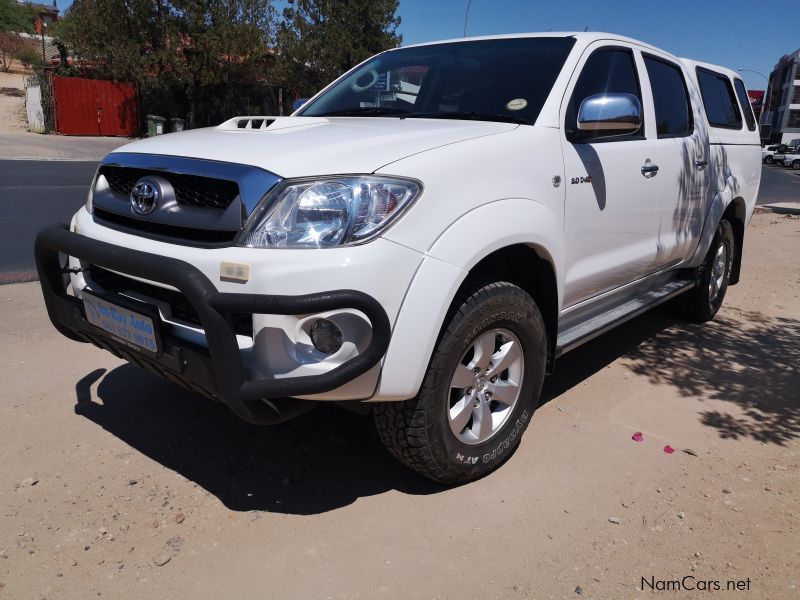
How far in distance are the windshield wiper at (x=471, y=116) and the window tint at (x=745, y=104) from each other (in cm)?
354

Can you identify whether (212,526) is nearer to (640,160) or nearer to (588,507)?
(588,507)

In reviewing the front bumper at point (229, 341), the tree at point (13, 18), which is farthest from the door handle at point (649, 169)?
the tree at point (13, 18)

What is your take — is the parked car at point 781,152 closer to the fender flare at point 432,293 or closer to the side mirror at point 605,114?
the side mirror at point 605,114

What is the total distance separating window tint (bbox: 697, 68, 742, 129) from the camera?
195 inches

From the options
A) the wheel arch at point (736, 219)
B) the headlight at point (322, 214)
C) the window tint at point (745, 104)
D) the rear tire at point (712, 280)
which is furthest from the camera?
the window tint at point (745, 104)

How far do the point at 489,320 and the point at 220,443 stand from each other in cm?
148

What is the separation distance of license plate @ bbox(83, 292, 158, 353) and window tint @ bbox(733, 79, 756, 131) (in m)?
5.27

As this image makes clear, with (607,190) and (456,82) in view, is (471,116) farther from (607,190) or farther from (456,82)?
(607,190)

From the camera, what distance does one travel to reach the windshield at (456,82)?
3.26 m

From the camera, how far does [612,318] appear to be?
372 cm

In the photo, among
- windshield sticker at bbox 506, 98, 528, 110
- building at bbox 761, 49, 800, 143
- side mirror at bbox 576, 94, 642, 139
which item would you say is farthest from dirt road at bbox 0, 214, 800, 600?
building at bbox 761, 49, 800, 143

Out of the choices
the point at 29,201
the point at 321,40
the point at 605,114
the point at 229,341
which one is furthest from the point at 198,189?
the point at 321,40

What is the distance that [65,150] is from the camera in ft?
68.9

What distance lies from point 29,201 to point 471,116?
924 centimetres
